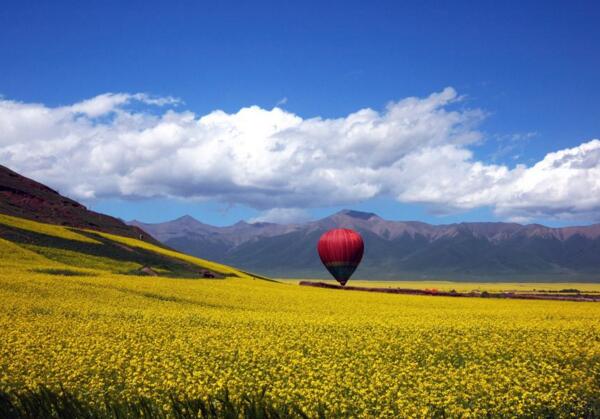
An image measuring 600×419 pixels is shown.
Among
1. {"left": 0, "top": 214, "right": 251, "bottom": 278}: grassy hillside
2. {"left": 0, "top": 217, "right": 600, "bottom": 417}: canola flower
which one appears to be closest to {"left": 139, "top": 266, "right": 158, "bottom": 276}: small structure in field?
{"left": 0, "top": 214, "right": 251, "bottom": 278}: grassy hillside

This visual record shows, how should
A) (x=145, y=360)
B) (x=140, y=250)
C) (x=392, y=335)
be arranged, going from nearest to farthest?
(x=145, y=360), (x=392, y=335), (x=140, y=250)

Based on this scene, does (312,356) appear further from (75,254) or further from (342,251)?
(342,251)

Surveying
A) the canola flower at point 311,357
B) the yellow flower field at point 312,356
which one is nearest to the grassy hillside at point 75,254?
the canola flower at point 311,357

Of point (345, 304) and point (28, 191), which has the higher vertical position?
point (28, 191)

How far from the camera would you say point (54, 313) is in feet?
92.1

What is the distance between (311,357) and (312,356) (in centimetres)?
59

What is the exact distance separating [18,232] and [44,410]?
59744 millimetres

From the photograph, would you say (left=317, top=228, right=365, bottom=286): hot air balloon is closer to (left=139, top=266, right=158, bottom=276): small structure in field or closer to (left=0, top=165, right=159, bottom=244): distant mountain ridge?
(left=139, top=266, right=158, bottom=276): small structure in field

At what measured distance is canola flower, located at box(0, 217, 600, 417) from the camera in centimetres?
1365

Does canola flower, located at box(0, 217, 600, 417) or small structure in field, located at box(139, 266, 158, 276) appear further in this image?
small structure in field, located at box(139, 266, 158, 276)

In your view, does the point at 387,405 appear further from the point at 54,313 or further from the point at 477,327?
the point at 54,313

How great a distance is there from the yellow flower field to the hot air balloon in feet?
127

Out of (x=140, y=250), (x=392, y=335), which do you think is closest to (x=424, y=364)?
(x=392, y=335)

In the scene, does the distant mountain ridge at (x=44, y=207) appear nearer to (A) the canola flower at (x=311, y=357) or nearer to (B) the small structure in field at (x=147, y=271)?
(B) the small structure in field at (x=147, y=271)
